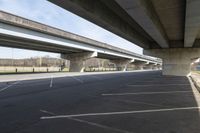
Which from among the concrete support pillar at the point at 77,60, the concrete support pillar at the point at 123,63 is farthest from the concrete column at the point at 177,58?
the concrete support pillar at the point at 123,63

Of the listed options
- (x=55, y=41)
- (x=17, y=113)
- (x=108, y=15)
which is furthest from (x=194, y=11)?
(x=55, y=41)

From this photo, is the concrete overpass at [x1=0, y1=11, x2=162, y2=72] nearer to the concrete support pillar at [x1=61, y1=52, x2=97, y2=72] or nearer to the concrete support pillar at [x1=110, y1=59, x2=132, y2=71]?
the concrete support pillar at [x1=61, y1=52, x2=97, y2=72]

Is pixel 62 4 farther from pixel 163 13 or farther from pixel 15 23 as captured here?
pixel 15 23

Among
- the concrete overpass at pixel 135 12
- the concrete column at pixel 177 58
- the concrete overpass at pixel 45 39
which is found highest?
the concrete overpass at pixel 45 39

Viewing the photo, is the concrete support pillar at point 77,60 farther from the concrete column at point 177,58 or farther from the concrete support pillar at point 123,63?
the concrete support pillar at point 123,63

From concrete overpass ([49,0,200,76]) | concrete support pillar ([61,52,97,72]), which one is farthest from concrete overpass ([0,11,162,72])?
concrete overpass ([49,0,200,76])

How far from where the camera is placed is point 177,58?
30.3 metres

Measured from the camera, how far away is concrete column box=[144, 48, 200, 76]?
29.2 m

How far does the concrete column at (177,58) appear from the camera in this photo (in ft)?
96.0

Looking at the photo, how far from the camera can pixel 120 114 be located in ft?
21.3

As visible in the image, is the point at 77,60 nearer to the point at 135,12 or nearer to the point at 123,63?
the point at 123,63

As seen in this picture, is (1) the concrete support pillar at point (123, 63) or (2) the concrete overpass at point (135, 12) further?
(1) the concrete support pillar at point (123, 63)

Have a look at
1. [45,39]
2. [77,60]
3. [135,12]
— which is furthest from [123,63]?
[135,12]

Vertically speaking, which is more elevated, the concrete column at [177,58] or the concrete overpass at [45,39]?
the concrete overpass at [45,39]
